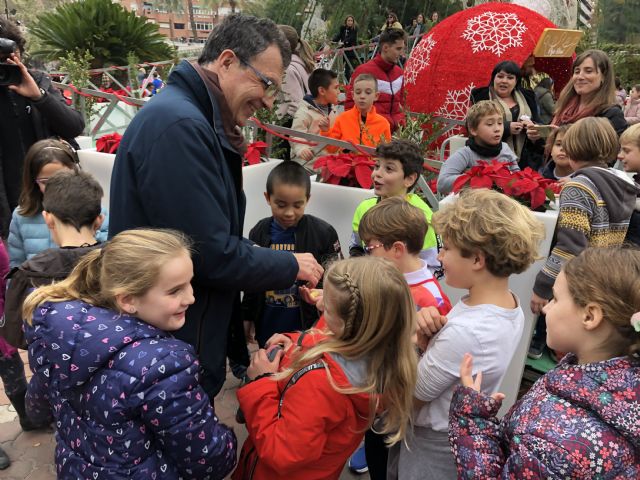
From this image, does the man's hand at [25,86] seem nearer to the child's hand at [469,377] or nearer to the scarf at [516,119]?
the child's hand at [469,377]

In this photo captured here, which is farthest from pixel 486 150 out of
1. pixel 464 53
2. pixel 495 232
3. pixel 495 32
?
pixel 495 32

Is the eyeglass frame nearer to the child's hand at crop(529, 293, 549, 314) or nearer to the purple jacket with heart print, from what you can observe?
the purple jacket with heart print

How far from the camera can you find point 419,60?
6.57 m

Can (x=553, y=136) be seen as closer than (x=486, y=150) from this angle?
No

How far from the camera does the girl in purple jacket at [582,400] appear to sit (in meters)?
1.15

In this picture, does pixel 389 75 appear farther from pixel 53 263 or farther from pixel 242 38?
pixel 53 263

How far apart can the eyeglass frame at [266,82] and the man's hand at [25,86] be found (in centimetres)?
194

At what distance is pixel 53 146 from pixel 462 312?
7.83ft

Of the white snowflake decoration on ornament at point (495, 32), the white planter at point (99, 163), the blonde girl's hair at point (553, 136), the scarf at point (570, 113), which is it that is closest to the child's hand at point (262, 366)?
the blonde girl's hair at point (553, 136)

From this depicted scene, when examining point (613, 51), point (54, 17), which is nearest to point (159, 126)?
point (54, 17)

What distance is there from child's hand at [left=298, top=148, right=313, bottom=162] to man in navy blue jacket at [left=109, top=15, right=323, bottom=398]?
2045 mm

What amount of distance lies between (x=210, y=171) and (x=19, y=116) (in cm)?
220

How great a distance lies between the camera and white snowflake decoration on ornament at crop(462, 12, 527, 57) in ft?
20.0

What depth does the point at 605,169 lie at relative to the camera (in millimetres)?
2689
